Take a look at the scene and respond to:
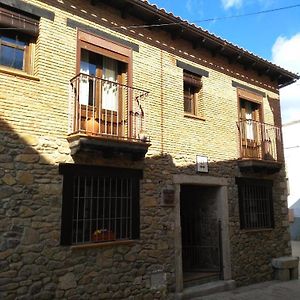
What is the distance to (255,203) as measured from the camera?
35.4ft

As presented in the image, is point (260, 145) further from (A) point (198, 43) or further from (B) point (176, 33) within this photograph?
(B) point (176, 33)

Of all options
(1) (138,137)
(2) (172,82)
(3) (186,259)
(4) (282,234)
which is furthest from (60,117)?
(4) (282,234)

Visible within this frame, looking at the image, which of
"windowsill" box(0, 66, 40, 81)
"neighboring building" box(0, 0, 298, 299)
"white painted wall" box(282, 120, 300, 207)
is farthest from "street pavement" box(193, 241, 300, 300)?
"white painted wall" box(282, 120, 300, 207)

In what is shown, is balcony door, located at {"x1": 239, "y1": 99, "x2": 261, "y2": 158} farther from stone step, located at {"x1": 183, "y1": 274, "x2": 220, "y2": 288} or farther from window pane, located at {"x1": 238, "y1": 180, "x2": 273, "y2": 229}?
stone step, located at {"x1": 183, "y1": 274, "x2": 220, "y2": 288}

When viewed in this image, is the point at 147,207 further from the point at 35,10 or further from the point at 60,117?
the point at 35,10

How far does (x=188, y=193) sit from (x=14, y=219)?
5.72 m

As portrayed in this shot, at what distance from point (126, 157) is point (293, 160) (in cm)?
1688

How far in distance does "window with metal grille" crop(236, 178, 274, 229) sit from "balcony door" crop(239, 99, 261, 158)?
905mm

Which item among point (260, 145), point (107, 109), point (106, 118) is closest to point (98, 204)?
point (106, 118)

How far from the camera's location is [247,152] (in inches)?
431

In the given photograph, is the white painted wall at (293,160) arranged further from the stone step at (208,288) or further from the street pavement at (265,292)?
the stone step at (208,288)

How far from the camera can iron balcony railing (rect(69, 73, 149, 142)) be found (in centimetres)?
716

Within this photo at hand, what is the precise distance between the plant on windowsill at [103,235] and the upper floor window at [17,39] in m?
3.35

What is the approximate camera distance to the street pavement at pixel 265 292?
336 inches
